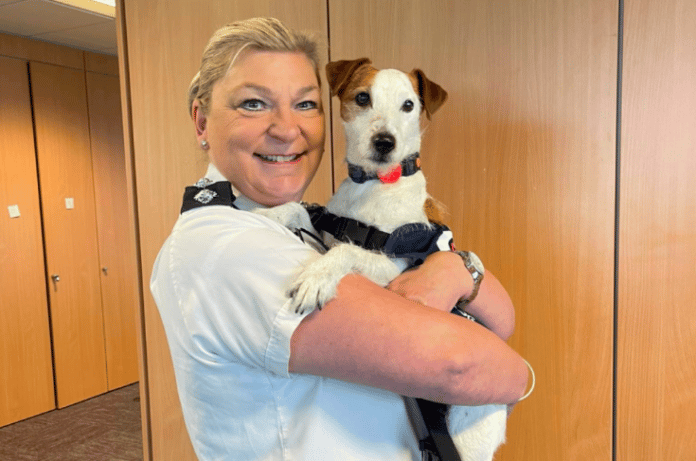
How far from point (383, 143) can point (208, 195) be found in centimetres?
44

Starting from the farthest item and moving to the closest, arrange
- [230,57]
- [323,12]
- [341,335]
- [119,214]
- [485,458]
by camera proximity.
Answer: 1. [119,214]
2. [323,12]
3. [485,458]
4. [230,57]
5. [341,335]

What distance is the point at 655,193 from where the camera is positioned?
1.63m

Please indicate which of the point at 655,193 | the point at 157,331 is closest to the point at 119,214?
the point at 157,331

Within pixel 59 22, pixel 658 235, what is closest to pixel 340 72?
pixel 658 235

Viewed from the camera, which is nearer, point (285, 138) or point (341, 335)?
point (341, 335)

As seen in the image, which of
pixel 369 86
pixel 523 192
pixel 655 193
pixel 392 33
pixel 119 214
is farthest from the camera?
pixel 119 214

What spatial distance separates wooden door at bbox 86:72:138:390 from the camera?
516 centimetres

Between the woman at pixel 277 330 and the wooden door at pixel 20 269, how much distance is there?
410 centimetres

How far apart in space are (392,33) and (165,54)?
3.41ft

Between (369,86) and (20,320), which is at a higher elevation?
(369,86)

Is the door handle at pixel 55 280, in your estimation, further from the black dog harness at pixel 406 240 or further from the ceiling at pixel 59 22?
the black dog harness at pixel 406 240

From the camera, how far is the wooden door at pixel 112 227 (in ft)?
16.9

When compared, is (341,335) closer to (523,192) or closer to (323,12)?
(523,192)

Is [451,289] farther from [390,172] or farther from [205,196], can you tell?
[205,196]
